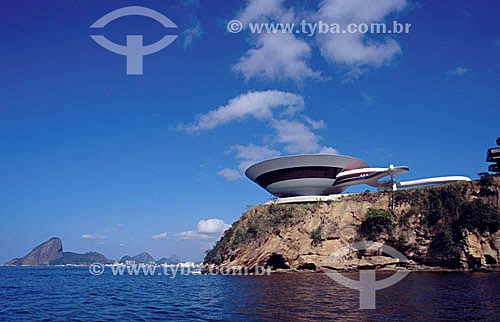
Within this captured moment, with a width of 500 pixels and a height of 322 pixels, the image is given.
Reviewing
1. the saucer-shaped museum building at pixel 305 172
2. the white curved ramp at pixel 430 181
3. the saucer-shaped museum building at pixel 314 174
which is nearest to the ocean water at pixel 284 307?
the white curved ramp at pixel 430 181

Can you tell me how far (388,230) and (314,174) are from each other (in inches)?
Answer: 783

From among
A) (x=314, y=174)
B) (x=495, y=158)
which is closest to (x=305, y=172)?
(x=314, y=174)

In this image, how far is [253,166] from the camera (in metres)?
75.5

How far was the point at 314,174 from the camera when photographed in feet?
228

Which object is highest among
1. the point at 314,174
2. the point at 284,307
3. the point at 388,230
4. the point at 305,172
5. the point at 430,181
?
the point at 305,172

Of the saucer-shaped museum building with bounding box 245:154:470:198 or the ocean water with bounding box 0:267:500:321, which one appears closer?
the ocean water with bounding box 0:267:500:321

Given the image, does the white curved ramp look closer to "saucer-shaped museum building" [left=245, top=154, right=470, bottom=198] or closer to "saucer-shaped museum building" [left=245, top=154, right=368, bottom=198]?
"saucer-shaped museum building" [left=245, top=154, right=470, bottom=198]

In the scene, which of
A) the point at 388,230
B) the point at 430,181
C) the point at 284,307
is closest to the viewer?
the point at 284,307

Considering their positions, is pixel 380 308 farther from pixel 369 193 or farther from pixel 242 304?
pixel 369 193

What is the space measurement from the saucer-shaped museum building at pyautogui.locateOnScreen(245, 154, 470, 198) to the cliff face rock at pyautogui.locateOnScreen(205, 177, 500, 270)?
939 centimetres

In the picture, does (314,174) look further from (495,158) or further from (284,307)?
(284,307)

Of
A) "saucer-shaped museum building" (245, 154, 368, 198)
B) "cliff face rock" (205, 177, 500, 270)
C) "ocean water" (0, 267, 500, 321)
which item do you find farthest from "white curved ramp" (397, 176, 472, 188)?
"ocean water" (0, 267, 500, 321)

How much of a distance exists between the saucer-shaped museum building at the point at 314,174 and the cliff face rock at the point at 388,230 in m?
9.39

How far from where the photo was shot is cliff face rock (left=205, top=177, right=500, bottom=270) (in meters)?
47.4
